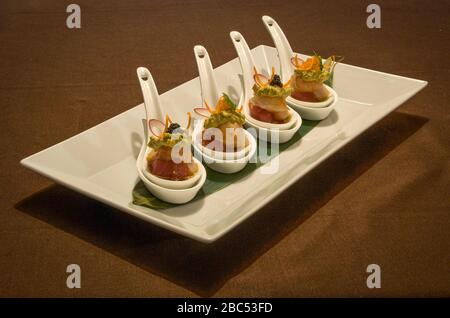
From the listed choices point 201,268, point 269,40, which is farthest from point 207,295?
point 269,40

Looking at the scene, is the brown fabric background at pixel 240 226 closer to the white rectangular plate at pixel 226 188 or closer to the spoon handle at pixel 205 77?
the white rectangular plate at pixel 226 188

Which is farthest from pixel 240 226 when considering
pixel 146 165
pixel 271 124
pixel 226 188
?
pixel 271 124

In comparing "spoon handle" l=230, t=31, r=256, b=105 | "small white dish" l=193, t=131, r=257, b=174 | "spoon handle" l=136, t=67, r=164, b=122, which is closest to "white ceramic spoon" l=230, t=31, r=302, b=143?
"spoon handle" l=230, t=31, r=256, b=105

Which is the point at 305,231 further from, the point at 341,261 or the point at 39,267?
the point at 39,267

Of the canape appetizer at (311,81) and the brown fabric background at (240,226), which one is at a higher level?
the canape appetizer at (311,81)

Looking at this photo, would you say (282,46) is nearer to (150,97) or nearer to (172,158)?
(150,97)

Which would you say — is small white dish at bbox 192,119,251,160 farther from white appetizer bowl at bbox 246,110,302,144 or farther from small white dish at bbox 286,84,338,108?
small white dish at bbox 286,84,338,108

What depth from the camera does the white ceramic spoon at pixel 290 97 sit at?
1477mm

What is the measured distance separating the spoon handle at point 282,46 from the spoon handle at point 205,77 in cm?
27

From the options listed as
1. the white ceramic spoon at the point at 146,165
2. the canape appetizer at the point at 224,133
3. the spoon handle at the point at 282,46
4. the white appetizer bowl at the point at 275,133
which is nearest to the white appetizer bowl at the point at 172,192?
the white ceramic spoon at the point at 146,165

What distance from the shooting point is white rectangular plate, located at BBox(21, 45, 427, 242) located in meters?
1.08

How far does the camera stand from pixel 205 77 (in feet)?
4.72

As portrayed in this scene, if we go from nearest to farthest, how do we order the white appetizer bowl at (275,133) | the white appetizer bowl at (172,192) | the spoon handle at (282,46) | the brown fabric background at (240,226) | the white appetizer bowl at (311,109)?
the brown fabric background at (240,226) < the white appetizer bowl at (172,192) < the white appetizer bowl at (275,133) < the white appetizer bowl at (311,109) < the spoon handle at (282,46)

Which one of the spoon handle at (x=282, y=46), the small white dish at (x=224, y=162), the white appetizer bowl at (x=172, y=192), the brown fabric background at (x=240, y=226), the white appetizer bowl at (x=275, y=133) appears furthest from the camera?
the spoon handle at (x=282, y=46)
